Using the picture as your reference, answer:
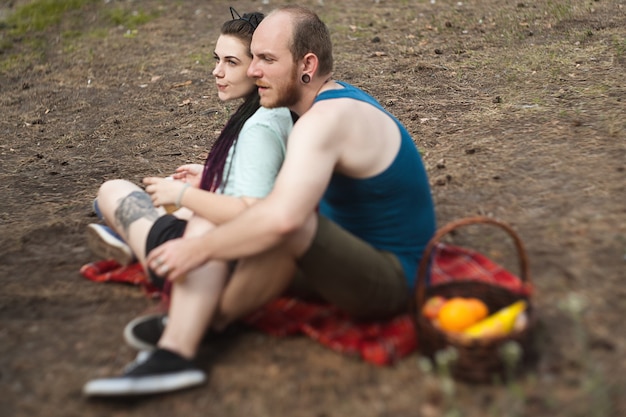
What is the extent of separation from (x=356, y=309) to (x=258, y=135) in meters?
0.98

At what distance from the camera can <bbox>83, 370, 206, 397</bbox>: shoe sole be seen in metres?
3.30

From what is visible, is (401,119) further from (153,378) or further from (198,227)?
(153,378)

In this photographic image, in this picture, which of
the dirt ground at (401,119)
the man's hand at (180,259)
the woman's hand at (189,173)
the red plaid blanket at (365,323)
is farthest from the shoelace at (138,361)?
the woman's hand at (189,173)

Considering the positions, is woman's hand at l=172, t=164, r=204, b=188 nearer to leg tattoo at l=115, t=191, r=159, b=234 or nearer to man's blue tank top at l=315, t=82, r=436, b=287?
leg tattoo at l=115, t=191, r=159, b=234

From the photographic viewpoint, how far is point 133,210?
4.60 metres

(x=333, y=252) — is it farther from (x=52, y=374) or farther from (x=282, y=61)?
(x=52, y=374)

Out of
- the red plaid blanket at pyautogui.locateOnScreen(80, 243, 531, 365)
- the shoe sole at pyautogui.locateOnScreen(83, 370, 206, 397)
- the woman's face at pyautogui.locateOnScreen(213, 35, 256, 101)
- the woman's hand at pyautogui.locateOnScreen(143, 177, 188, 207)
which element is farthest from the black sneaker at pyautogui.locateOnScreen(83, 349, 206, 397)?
the woman's face at pyautogui.locateOnScreen(213, 35, 256, 101)

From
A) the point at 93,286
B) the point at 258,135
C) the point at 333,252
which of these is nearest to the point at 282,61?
the point at 258,135

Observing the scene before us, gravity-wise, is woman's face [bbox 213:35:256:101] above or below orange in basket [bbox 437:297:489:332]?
above

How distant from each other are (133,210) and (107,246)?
0.27 meters

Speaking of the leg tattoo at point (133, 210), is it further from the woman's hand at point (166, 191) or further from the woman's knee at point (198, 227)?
the woman's knee at point (198, 227)

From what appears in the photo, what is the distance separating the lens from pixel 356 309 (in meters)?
3.58

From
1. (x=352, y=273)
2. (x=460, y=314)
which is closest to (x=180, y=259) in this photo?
(x=352, y=273)

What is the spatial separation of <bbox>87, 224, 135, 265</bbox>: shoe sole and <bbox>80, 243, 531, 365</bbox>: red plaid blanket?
0.12m
